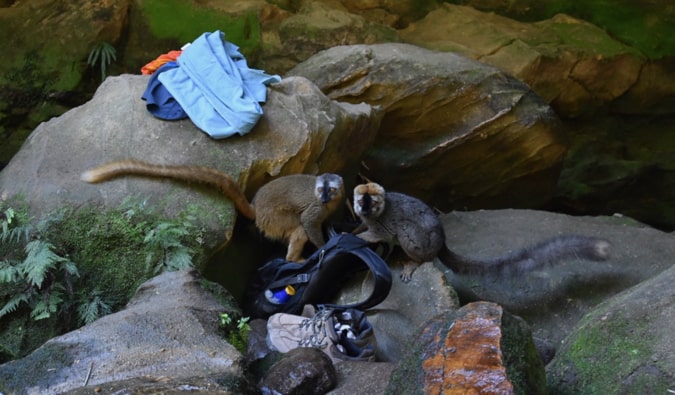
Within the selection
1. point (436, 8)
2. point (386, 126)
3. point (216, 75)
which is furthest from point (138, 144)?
point (436, 8)

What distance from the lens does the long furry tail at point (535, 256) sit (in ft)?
19.1

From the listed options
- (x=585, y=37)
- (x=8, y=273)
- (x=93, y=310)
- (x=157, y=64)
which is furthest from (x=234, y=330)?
(x=585, y=37)

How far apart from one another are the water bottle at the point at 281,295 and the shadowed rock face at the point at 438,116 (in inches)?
97.1

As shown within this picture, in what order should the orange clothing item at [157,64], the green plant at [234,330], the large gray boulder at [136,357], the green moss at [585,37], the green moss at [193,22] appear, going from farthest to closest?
the green moss at [585,37] < the green moss at [193,22] < the orange clothing item at [157,64] < the green plant at [234,330] < the large gray boulder at [136,357]

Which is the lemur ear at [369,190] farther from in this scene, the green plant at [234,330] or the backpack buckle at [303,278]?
the green plant at [234,330]

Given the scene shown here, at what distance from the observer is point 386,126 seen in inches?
327

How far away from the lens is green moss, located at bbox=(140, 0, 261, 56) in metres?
8.80

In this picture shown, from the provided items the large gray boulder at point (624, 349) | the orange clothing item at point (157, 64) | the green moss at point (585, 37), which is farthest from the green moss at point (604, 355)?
the green moss at point (585, 37)

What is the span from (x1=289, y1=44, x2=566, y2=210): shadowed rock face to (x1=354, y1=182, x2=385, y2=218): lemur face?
2.01m

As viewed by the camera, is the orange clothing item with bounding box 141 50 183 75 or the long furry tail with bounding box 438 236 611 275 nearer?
the long furry tail with bounding box 438 236 611 275

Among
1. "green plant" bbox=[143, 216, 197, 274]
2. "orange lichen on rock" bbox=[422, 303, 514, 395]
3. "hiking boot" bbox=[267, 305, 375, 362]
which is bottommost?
"hiking boot" bbox=[267, 305, 375, 362]

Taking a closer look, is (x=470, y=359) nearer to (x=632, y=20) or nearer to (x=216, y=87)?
(x=216, y=87)

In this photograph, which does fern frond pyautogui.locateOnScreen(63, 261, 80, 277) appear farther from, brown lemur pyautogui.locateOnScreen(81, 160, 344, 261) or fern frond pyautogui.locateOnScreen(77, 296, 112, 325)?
brown lemur pyautogui.locateOnScreen(81, 160, 344, 261)

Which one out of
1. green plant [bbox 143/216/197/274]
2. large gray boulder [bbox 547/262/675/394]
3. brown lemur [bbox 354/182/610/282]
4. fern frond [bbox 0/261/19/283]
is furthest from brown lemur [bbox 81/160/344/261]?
large gray boulder [bbox 547/262/675/394]
